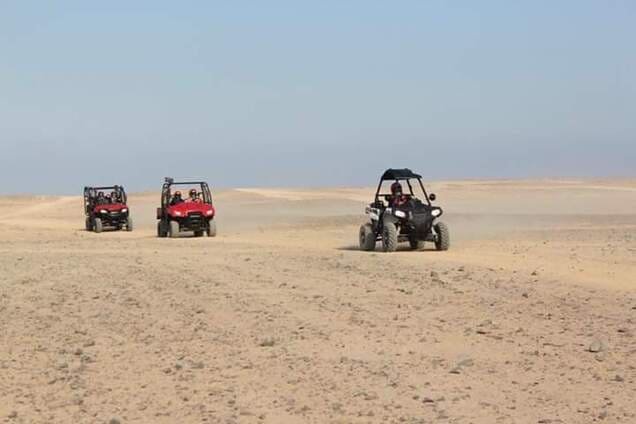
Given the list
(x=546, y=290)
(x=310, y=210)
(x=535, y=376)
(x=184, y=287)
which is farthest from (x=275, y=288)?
(x=310, y=210)

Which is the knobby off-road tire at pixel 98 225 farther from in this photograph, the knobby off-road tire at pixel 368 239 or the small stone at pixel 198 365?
the small stone at pixel 198 365

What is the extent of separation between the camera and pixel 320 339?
373 inches

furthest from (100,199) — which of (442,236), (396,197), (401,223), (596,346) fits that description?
(596,346)

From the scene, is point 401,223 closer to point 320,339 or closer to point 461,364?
point 320,339

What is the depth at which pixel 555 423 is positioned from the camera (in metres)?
6.42

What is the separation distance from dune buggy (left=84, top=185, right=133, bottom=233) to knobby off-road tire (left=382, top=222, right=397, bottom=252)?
1892 centimetres

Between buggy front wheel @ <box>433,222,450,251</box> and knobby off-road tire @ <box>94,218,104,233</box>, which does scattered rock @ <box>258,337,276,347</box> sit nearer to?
buggy front wheel @ <box>433,222,450,251</box>

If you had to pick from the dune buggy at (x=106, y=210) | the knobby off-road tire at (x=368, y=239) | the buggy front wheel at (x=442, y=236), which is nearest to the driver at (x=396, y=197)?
the knobby off-road tire at (x=368, y=239)

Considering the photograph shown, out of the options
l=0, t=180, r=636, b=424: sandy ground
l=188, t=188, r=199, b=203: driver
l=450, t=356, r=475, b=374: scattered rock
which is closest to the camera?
l=0, t=180, r=636, b=424: sandy ground

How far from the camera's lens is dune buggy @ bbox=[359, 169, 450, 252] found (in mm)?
20562

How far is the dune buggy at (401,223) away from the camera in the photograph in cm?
2056

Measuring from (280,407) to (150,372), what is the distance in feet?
5.51

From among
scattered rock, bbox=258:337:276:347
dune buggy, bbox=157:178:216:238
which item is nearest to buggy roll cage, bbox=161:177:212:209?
dune buggy, bbox=157:178:216:238

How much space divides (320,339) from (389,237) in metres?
10.9
